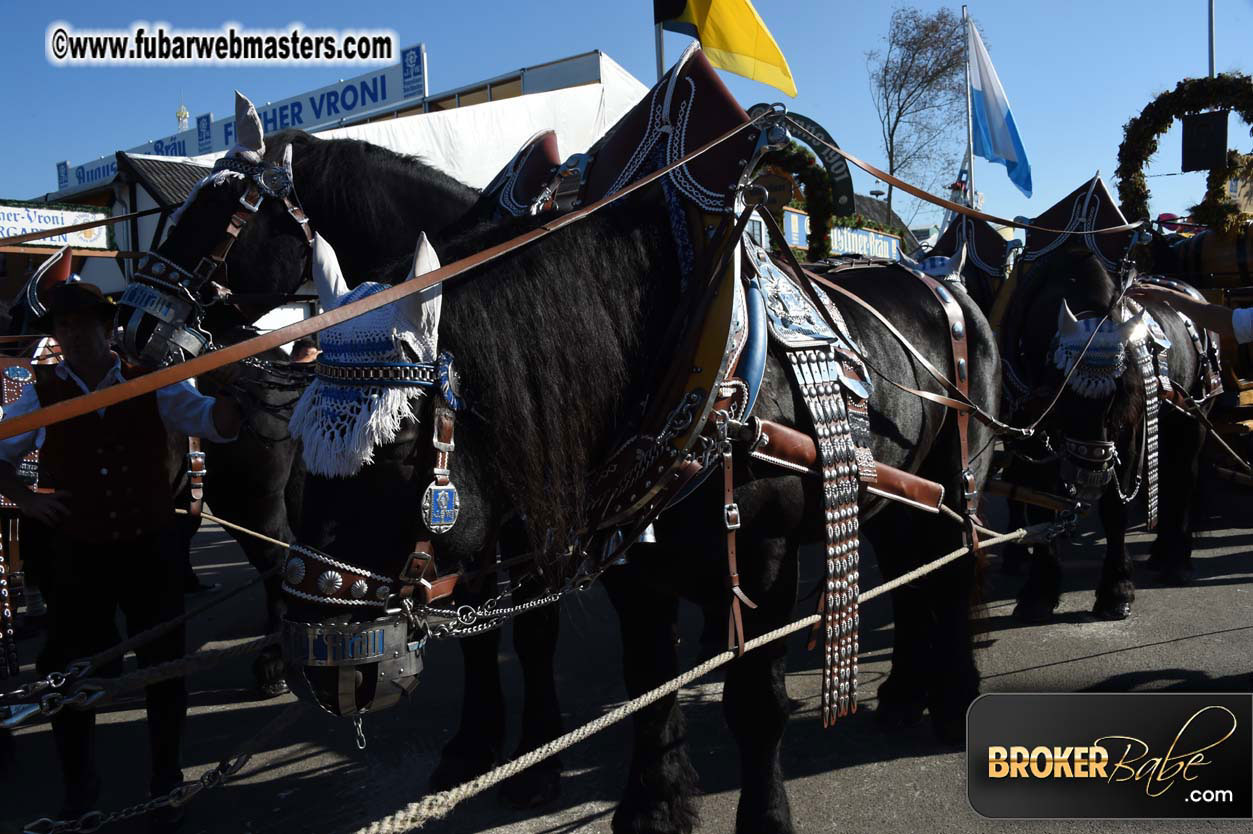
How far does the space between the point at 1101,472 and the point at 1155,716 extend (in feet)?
5.28

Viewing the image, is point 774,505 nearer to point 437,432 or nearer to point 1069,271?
point 437,432

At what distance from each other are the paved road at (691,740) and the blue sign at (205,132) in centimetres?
2976

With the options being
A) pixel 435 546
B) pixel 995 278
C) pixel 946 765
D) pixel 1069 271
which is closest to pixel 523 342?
pixel 435 546

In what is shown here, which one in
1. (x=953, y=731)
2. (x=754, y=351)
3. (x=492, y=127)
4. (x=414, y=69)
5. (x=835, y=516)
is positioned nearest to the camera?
(x=754, y=351)

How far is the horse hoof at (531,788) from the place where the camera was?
3227mm

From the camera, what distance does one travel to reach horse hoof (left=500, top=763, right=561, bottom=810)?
3227 mm

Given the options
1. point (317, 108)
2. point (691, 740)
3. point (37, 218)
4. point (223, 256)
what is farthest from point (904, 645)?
point (317, 108)

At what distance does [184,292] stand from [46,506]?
87 cm

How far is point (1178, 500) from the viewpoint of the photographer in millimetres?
5734

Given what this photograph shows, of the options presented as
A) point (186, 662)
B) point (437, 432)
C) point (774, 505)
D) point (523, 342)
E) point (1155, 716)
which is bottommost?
point (1155, 716)

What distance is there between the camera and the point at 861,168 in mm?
2650

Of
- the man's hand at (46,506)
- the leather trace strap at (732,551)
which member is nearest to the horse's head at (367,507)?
the leather trace strap at (732,551)

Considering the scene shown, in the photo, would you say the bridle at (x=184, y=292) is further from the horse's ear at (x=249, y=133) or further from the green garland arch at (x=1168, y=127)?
the green garland arch at (x=1168, y=127)

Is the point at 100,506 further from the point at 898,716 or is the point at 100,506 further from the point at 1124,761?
the point at 1124,761
